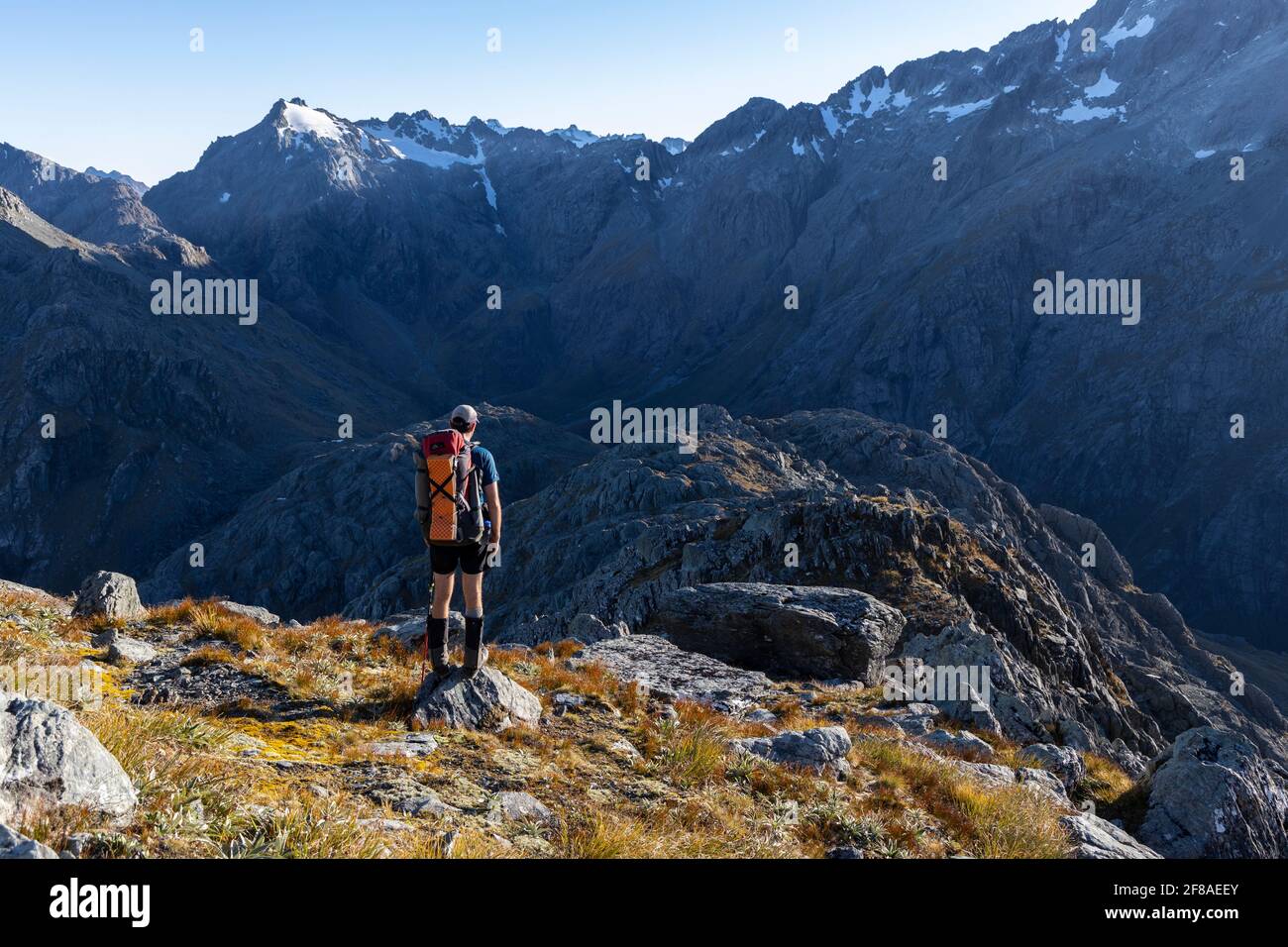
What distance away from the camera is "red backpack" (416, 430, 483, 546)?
9.66 m

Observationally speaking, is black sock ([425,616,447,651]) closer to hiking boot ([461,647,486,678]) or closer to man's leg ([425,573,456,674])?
man's leg ([425,573,456,674])

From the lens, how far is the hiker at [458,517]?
31.8 feet

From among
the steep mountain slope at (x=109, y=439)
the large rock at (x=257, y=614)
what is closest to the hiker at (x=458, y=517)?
the large rock at (x=257, y=614)

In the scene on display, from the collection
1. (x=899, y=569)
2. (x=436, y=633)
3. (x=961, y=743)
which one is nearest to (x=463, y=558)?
(x=436, y=633)

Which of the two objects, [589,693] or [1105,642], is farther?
[1105,642]

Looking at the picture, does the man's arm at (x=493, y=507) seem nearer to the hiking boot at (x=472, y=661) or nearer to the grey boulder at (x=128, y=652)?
the hiking boot at (x=472, y=661)

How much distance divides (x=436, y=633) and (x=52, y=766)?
5.24 m

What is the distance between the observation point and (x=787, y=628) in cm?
1933

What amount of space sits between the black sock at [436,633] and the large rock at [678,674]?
4566mm

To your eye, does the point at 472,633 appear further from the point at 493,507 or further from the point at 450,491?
the point at 450,491

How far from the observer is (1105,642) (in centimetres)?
8069
